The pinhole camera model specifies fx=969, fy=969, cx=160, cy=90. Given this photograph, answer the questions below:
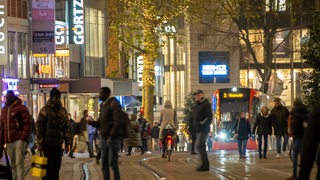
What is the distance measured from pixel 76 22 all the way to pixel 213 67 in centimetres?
4244

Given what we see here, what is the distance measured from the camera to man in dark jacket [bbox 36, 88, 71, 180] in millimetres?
14805

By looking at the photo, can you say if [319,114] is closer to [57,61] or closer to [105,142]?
[105,142]

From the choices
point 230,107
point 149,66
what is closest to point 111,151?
point 149,66

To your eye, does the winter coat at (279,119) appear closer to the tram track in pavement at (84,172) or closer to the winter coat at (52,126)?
the tram track in pavement at (84,172)

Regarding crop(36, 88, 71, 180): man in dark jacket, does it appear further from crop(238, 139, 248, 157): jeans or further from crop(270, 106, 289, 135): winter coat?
crop(238, 139, 248, 157): jeans

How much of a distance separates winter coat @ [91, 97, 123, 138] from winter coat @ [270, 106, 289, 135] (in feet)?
45.6

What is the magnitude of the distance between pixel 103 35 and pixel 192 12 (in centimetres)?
Answer: 1612

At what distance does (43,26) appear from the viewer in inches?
1838

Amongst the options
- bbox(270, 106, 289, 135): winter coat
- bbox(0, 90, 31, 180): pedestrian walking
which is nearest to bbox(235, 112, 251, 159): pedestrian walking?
bbox(270, 106, 289, 135): winter coat

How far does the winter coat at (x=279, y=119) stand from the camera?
29.0m

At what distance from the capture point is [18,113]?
618 inches

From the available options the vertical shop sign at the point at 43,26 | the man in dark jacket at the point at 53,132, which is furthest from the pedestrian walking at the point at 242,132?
the vertical shop sign at the point at 43,26

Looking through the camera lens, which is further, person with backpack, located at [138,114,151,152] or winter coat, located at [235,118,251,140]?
person with backpack, located at [138,114,151,152]

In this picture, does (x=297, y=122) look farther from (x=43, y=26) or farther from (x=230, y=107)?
(x=230, y=107)
